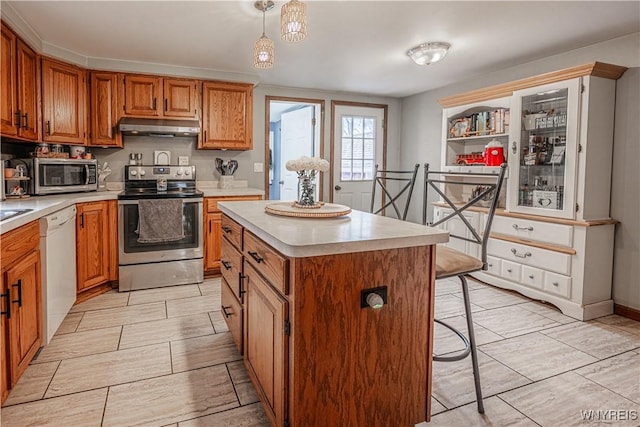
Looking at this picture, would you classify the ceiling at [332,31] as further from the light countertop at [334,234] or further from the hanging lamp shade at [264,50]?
the light countertop at [334,234]

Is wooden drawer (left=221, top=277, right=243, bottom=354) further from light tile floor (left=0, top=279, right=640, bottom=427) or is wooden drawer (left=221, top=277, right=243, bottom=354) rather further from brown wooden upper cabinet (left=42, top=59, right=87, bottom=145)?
brown wooden upper cabinet (left=42, top=59, right=87, bottom=145)

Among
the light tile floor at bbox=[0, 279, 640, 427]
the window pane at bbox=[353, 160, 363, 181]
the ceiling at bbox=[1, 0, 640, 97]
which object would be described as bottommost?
the light tile floor at bbox=[0, 279, 640, 427]

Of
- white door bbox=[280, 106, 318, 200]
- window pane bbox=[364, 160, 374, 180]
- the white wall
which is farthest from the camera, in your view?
window pane bbox=[364, 160, 374, 180]

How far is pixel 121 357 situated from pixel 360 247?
182 centimetres

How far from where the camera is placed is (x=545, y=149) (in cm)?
336

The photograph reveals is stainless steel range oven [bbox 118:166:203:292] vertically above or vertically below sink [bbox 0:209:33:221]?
below

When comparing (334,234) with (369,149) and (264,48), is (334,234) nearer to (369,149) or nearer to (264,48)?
(264,48)

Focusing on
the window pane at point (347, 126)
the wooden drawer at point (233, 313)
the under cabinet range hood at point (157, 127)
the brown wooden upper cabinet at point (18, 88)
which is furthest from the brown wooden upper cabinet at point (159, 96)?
the wooden drawer at point (233, 313)

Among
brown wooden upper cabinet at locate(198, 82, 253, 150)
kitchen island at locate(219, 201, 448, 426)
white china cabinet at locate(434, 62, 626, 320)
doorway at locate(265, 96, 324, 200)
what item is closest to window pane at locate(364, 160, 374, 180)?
doorway at locate(265, 96, 324, 200)

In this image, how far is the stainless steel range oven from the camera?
3664 mm

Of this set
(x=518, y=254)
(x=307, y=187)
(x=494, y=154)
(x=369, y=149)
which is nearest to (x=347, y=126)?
(x=369, y=149)

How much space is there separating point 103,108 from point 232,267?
8.55 feet

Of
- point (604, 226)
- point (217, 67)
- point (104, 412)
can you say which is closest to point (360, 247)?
point (104, 412)

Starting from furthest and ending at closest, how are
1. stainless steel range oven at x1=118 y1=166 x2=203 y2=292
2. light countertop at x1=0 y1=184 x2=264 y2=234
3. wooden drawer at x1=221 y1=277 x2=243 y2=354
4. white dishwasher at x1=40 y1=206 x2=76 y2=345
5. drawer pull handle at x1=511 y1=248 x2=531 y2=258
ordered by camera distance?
stainless steel range oven at x1=118 y1=166 x2=203 y2=292, drawer pull handle at x1=511 y1=248 x2=531 y2=258, white dishwasher at x1=40 y1=206 x2=76 y2=345, wooden drawer at x1=221 y1=277 x2=243 y2=354, light countertop at x1=0 y1=184 x2=264 y2=234
